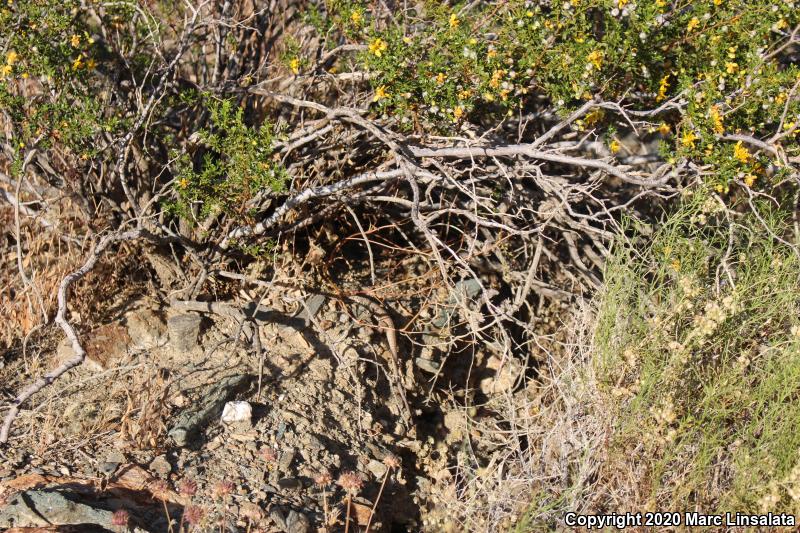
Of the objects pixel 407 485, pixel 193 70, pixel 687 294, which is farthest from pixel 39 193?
pixel 687 294

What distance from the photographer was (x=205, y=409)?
11.3 feet

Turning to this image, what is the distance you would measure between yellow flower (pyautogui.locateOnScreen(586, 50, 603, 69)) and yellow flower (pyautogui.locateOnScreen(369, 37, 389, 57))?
83cm

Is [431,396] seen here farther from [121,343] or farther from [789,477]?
[789,477]

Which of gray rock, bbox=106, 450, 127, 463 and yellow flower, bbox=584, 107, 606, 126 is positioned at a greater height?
yellow flower, bbox=584, 107, 606, 126

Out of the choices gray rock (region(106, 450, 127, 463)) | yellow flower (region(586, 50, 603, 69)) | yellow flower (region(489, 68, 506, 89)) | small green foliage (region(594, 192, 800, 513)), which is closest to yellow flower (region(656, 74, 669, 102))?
yellow flower (region(586, 50, 603, 69))

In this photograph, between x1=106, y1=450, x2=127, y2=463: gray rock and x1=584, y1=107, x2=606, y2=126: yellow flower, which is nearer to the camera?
x1=106, y1=450, x2=127, y2=463: gray rock

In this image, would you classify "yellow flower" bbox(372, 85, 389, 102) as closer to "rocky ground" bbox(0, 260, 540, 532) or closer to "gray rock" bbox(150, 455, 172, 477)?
"rocky ground" bbox(0, 260, 540, 532)

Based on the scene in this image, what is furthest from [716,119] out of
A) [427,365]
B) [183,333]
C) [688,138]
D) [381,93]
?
[183,333]

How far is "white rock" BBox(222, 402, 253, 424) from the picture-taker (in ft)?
11.4

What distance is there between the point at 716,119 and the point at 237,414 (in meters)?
2.27

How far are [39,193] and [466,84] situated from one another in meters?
2.00

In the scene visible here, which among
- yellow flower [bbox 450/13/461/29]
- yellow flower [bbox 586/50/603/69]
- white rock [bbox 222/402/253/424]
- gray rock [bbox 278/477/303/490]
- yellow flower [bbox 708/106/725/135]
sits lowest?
gray rock [bbox 278/477/303/490]

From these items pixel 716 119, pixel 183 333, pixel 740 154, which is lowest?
pixel 183 333

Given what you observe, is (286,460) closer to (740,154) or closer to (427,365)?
(427,365)
